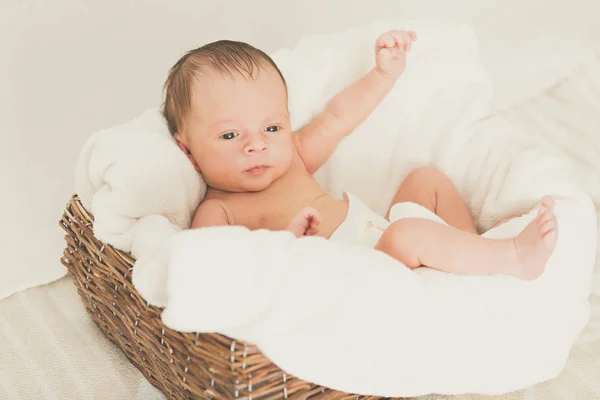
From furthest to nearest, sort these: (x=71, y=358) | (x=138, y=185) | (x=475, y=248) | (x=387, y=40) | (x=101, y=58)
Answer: (x=101, y=58), (x=387, y=40), (x=71, y=358), (x=138, y=185), (x=475, y=248)

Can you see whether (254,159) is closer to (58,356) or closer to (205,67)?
(205,67)

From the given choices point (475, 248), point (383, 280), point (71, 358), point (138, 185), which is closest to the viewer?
point (383, 280)

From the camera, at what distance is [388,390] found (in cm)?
113

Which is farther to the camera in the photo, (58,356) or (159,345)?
(58,356)

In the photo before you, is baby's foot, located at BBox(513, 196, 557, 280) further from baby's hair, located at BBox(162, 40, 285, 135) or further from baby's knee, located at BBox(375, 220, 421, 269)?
baby's hair, located at BBox(162, 40, 285, 135)

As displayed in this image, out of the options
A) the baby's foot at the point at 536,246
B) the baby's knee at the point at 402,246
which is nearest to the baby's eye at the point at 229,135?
the baby's knee at the point at 402,246

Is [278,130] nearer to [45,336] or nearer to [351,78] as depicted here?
[351,78]

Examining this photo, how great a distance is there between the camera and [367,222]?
1421 millimetres

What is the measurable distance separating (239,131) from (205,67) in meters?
0.13

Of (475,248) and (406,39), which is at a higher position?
(406,39)

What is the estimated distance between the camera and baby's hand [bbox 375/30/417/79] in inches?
61.9

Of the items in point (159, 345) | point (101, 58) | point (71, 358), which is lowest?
point (71, 358)

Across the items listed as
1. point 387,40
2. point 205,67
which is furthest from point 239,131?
point 387,40

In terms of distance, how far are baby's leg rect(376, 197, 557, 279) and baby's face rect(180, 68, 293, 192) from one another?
311 millimetres
